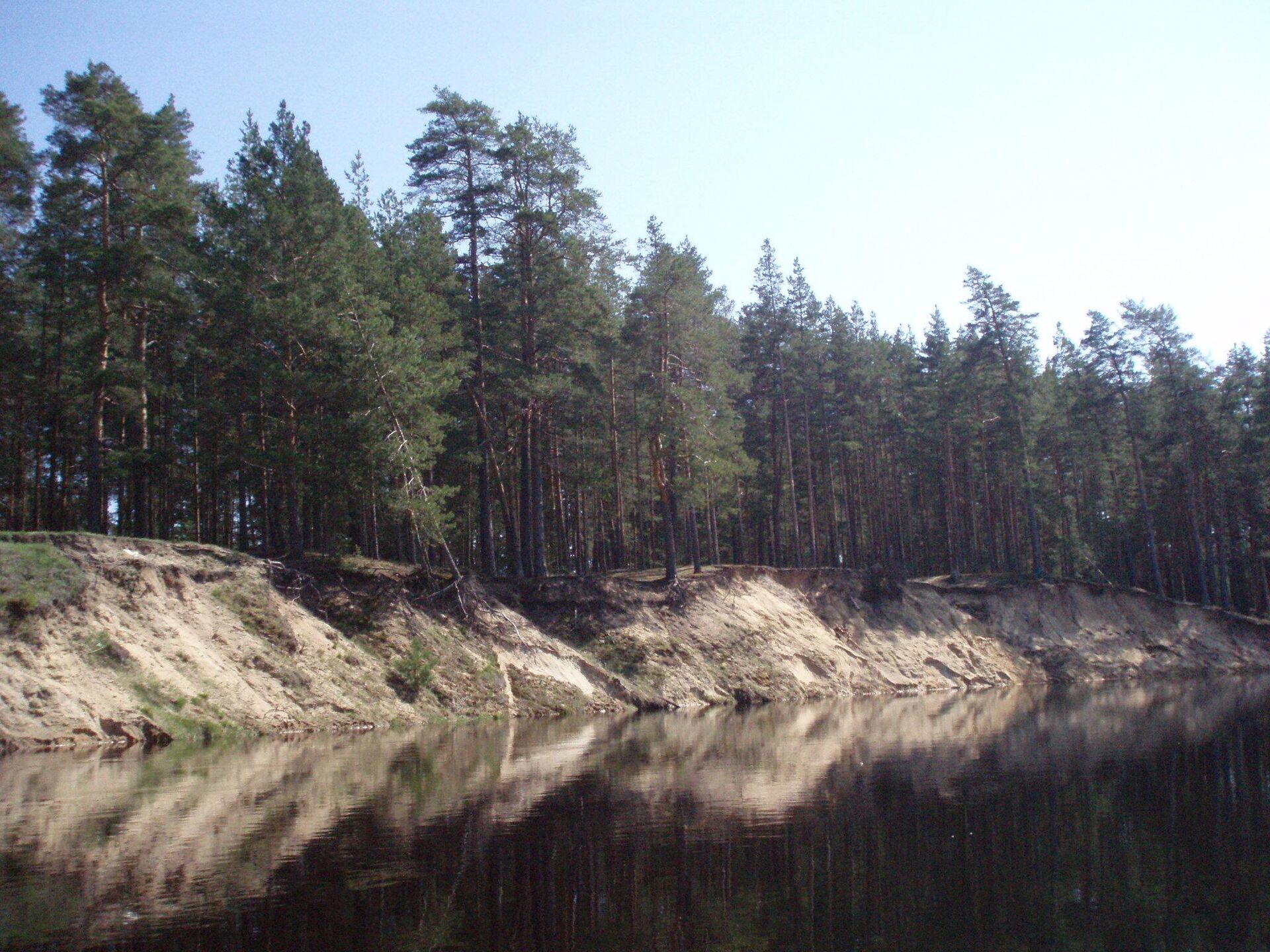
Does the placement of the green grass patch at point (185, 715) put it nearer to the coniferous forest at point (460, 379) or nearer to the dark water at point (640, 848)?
the dark water at point (640, 848)

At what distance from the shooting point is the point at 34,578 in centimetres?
2306

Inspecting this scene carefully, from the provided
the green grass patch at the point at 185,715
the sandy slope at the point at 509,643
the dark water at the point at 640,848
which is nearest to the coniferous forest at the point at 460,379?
the sandy slope at the point at 509,643

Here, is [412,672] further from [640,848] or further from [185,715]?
[640,848]

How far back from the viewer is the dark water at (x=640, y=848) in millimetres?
8664

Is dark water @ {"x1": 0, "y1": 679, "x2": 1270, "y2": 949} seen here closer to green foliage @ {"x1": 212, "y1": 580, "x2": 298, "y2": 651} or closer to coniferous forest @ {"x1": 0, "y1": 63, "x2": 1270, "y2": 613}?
green foliage @ {"x1": 212, "y1": 580, "x2": 298, "y2": 651}

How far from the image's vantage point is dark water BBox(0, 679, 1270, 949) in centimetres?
866

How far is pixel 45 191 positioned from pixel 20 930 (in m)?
28.5

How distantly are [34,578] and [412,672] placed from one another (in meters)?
10.3

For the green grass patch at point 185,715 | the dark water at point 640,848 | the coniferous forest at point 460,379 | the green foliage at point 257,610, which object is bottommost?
the dark water at point 640,848

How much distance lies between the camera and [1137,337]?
55719 millimetres

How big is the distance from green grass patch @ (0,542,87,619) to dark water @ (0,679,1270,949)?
4.27m

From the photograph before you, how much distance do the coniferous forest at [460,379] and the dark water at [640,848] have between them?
13.6 meters

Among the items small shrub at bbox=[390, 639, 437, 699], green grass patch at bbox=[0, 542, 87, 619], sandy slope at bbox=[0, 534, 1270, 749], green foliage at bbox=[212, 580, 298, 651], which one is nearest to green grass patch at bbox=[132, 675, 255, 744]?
sandy slope at bbox=[0, 534, 1270, 749]

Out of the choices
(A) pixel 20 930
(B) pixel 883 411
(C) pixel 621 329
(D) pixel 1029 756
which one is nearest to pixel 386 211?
(C) pixel 621 329
